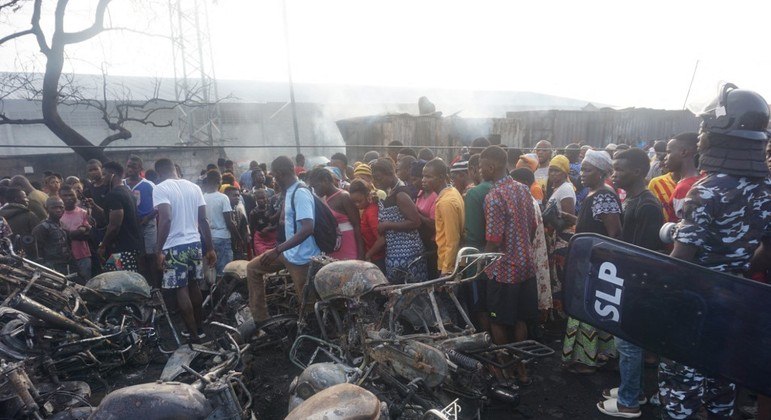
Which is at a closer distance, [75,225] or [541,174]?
[75,225]

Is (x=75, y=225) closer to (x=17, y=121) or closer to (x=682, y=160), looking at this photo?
(x=17, y=121)

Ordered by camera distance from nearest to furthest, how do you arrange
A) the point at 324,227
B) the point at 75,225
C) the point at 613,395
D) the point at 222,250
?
the point at 613,395
the point at 324,227
the point at 75,225
the point at 222,250

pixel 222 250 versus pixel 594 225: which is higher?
pixel 594 225

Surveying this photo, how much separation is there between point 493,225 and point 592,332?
145 cm

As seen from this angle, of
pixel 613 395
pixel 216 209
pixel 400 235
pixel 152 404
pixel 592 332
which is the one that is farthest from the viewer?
pixel 216 209

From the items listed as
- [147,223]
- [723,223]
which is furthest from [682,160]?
[147,223]

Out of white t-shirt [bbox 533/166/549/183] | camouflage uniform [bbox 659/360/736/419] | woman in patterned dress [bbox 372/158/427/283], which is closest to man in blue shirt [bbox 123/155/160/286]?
woman in patterned dress [bbox 372/158/427/283]

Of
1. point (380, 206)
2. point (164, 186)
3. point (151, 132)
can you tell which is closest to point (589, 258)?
point (380, 206)

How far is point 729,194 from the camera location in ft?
7.52

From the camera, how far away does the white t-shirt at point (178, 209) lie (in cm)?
495

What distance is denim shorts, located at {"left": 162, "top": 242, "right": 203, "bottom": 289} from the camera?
4.94m

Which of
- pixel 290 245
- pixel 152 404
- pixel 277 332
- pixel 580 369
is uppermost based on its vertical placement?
pixel 290 245

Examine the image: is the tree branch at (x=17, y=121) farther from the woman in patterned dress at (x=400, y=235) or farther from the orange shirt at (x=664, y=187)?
the orange shirt at (x=664, y=187)

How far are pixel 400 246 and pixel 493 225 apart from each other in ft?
4.02
